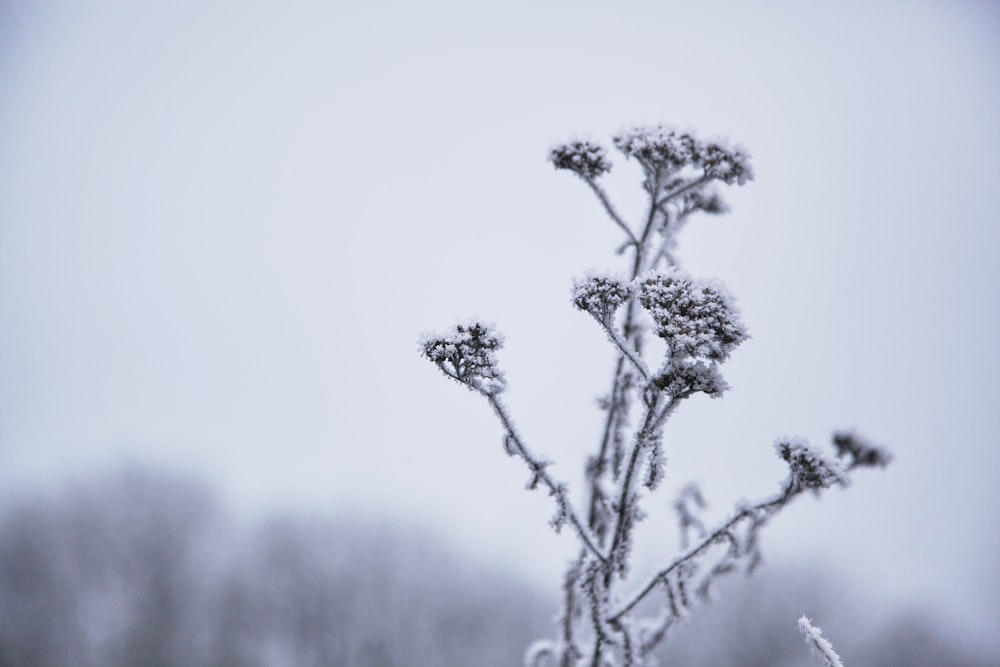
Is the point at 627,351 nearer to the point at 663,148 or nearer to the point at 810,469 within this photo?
the point at 810,469

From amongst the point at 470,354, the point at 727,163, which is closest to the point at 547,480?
the point at 470,354

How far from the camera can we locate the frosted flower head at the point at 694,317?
2.22 m

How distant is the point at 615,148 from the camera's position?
3.29 m

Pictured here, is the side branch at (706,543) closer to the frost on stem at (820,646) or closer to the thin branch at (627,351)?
the frost on stem at (820,646)

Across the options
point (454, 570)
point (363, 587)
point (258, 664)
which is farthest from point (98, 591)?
point (454, 570)

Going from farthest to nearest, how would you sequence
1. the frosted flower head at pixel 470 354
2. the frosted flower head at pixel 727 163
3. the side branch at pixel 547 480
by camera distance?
the frosted flower head at pixel 727 163 < the frosted flower head at pixel 470 354 < the side branch at pixel 547 480

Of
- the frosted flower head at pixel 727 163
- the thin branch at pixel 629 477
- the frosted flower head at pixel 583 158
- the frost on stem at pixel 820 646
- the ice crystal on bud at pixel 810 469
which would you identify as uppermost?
the frosted flower head at pixel 583 158

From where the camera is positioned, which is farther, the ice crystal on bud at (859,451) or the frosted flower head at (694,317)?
the ice crystal on bud at (859,451)

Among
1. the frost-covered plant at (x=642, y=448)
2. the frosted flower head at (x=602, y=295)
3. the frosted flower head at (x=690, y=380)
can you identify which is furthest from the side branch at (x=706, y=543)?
the frosted flower head at (x=602, y=295)

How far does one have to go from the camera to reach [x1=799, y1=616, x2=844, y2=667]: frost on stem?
6.92ft

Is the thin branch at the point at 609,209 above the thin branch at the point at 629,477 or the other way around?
above

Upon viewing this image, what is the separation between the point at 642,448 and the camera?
237 centimetres

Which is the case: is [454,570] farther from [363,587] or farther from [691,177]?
[691,177]

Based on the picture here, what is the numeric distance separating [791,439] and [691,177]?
57.9 inches
